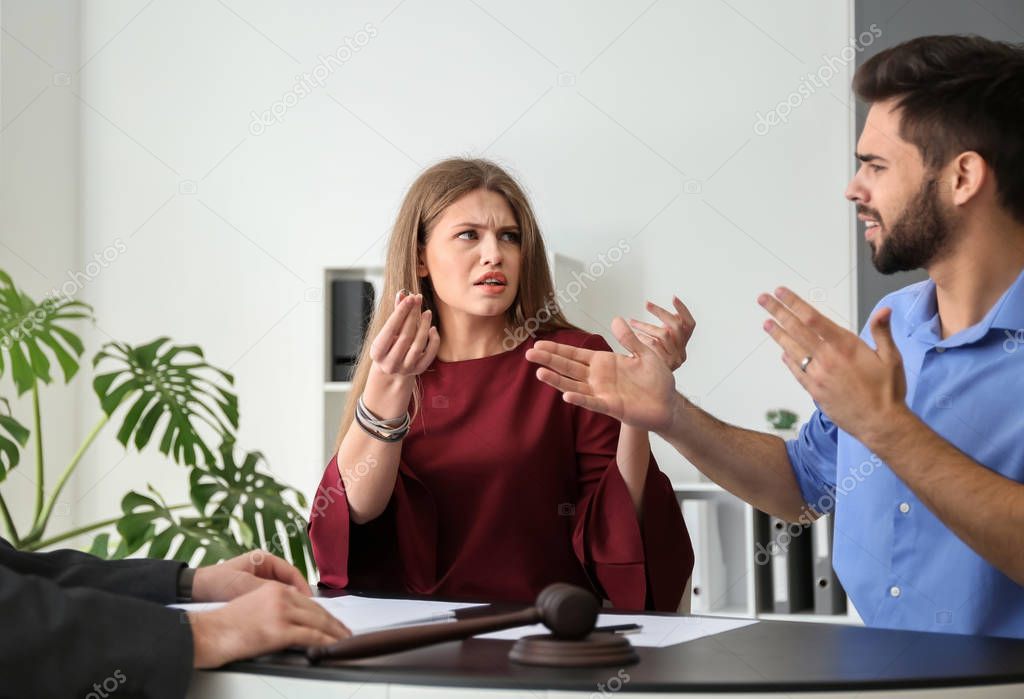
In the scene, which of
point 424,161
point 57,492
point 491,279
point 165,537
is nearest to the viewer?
point 491,279

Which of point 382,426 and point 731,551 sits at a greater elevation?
point 382,426

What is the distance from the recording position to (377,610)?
1458 millimetres

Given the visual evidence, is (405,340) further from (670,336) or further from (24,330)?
(24,330)

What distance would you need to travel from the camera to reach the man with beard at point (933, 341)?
168cm

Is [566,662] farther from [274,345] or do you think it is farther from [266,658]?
[274,345]

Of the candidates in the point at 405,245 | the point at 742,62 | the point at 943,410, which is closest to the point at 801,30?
the point at 742,62

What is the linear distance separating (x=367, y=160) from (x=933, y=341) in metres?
3.02

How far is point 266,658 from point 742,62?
343 cm

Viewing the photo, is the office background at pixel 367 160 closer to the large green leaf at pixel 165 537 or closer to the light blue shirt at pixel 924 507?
the large green leaf at pixel 165 537

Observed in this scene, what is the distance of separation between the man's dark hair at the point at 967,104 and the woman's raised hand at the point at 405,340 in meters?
0.83

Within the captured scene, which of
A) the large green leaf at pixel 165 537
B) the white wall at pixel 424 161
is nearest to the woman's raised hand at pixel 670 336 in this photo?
the large green leaf at pixel 165 537

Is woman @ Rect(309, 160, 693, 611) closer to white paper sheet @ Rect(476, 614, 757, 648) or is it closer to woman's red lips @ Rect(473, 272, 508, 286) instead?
woman's red lips @ Rect(473, 272, 508, 286)

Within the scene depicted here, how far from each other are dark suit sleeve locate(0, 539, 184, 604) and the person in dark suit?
30 cm

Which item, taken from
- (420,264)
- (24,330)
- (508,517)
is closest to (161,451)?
(24,330)
